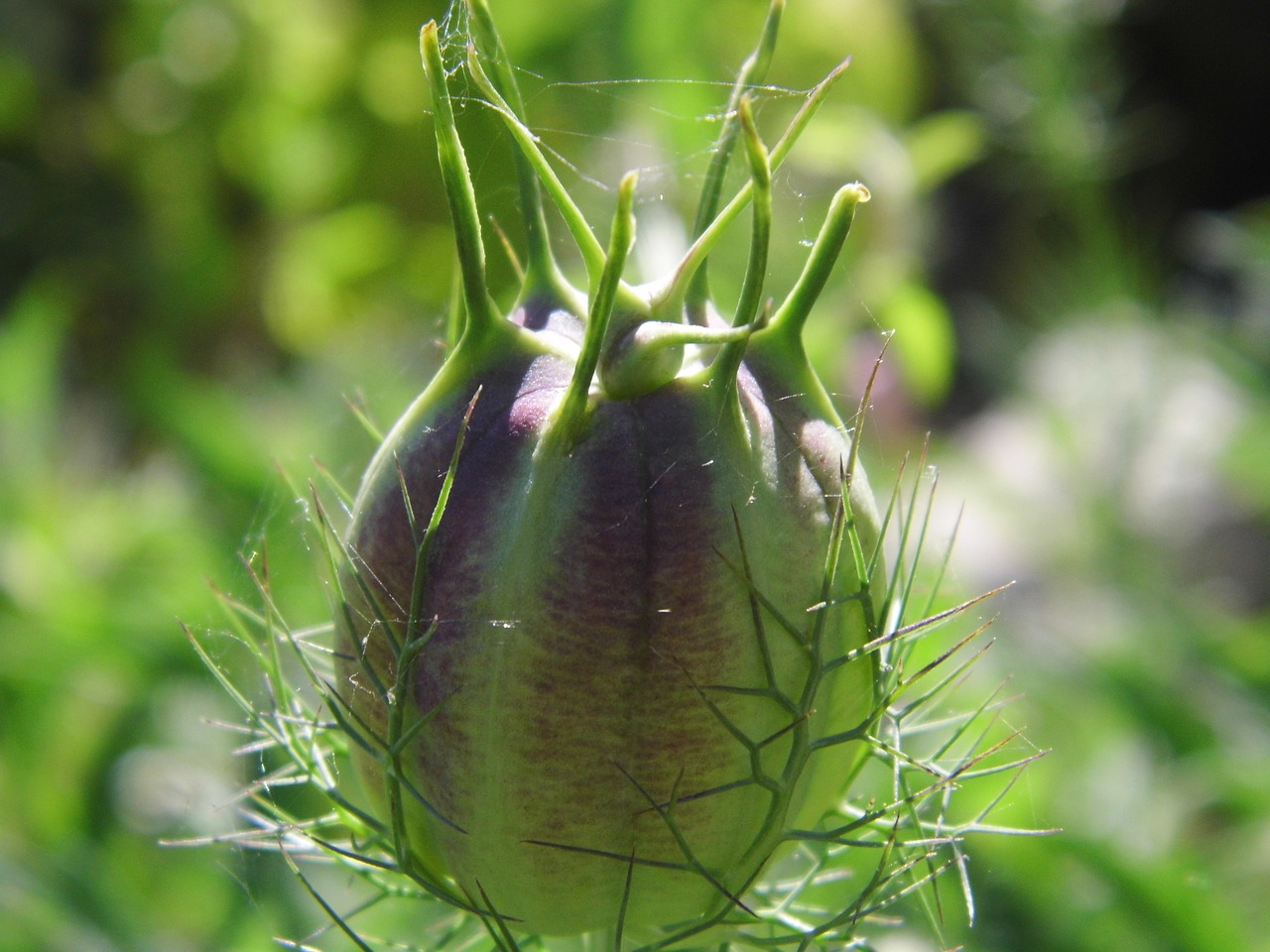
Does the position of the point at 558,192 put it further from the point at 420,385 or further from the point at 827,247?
the point at 420,385

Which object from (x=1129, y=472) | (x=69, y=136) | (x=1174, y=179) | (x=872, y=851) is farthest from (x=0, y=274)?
(x=1174, y=179)

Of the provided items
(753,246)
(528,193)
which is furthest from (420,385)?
(753,246)

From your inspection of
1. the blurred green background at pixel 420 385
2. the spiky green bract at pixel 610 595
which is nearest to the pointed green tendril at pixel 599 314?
the spiky green bract at pixel 610 595

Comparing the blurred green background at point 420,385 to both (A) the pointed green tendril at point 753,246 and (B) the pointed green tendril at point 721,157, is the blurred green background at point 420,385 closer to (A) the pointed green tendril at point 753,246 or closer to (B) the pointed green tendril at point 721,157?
(B) the pointed green tendril at point 721,157

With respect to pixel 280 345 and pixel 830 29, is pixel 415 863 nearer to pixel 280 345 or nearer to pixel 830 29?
pixel 830 29

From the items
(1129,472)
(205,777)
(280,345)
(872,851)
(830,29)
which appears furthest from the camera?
(280,345)

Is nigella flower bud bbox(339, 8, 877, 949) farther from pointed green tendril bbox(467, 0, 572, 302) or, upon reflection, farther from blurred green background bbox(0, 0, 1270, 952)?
blurred green background bbox(0, 0, 1270, 952)
